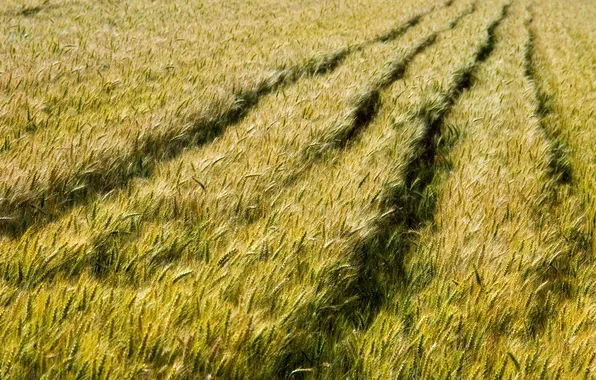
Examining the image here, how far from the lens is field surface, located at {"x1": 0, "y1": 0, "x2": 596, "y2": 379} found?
131 cm

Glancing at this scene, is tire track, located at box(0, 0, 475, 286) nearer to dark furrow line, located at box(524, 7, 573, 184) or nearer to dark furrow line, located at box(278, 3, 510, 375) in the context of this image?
dark furrow line, located at box(278, 3, 510, 375)

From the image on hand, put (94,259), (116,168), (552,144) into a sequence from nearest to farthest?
(94,259) < (116,168) < (552,144)

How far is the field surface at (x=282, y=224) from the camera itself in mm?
1306

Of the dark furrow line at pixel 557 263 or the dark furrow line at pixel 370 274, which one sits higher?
the dark furrow line at pixel 370 274

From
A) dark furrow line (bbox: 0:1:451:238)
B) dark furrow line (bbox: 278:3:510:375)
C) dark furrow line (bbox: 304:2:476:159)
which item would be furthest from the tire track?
dark furrow line (bbox: 304:2:476:159)

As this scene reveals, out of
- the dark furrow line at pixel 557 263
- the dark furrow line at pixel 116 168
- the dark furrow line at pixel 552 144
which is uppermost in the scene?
the dark furrow line at pixel 116 168

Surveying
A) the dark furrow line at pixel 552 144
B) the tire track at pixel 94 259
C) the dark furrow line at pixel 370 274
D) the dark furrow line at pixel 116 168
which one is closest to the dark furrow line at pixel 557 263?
the dark furrow line at pixel 552 144

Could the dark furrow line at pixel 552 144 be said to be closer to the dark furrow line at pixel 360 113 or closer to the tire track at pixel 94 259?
the dark furrow line at pixel 360 113

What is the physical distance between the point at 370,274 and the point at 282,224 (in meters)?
0.37

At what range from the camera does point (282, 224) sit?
6.29 feet

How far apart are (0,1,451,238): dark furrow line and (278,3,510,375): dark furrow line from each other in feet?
3.27

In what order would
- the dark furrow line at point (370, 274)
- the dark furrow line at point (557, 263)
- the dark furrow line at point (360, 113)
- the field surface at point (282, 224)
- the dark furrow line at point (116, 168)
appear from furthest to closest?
the dark furrow line at point (360, 113) < the dark furrow line at point (116, 168) < the dark furrow line at point (557, 263) < the dark furrow line at point (370, 274) < the field surface at point (282, 224)

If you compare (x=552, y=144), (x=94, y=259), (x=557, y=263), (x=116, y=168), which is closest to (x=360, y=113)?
(x=552, y=144)

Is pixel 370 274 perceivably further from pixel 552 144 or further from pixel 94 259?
pixel 552 144
